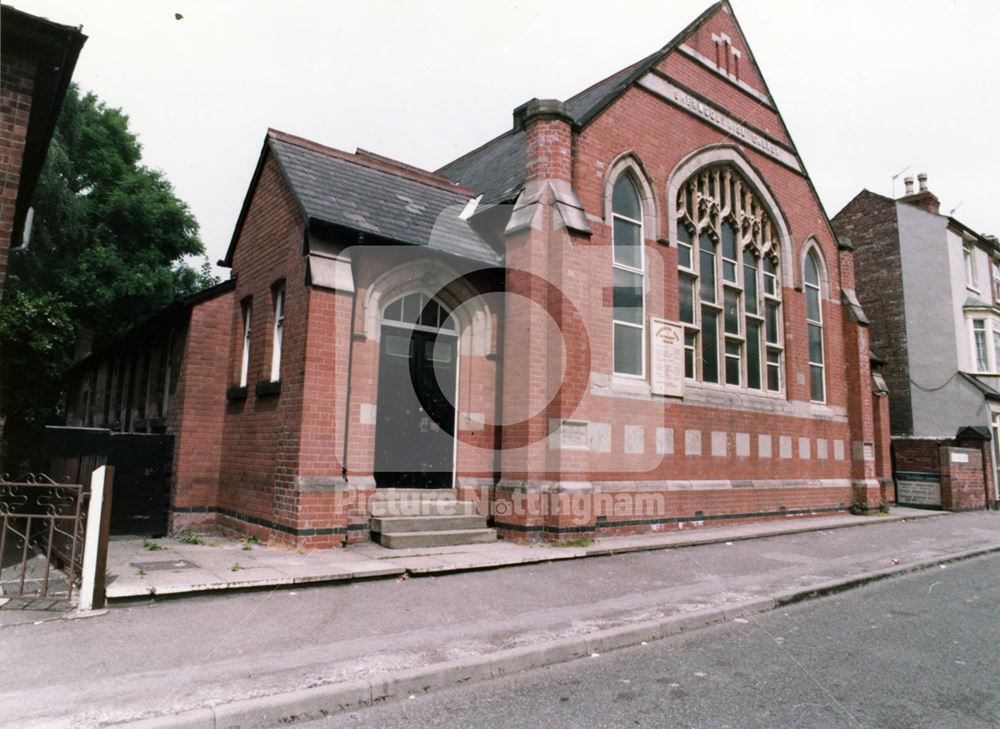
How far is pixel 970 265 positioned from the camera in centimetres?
2603

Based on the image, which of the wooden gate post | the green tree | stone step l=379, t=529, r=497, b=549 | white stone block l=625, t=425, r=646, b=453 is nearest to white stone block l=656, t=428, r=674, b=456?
white stone block l=625, t=425, r=646, b=453

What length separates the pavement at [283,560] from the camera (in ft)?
21.9

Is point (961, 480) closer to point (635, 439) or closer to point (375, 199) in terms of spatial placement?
point (635, 439)

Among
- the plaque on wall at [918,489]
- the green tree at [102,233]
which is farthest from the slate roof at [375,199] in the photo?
the plaque on wall at [918,489]

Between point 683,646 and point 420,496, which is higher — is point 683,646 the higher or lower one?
the lower one

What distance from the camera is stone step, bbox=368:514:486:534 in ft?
30.6

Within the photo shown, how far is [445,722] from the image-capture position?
12.9ft

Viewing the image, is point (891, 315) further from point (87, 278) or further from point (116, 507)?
point (87, 278)

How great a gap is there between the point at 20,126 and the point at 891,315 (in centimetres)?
2678

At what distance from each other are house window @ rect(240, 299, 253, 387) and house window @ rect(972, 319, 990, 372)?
85.0 feet

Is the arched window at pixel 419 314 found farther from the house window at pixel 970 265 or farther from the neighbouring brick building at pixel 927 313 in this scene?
the house window at pixel 970 265

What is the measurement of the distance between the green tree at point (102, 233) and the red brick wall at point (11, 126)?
48.8 ft

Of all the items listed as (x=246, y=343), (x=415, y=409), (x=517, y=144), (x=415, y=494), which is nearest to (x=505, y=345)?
(x=415, y=409)

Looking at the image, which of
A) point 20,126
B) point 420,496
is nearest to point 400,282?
point 420,496
